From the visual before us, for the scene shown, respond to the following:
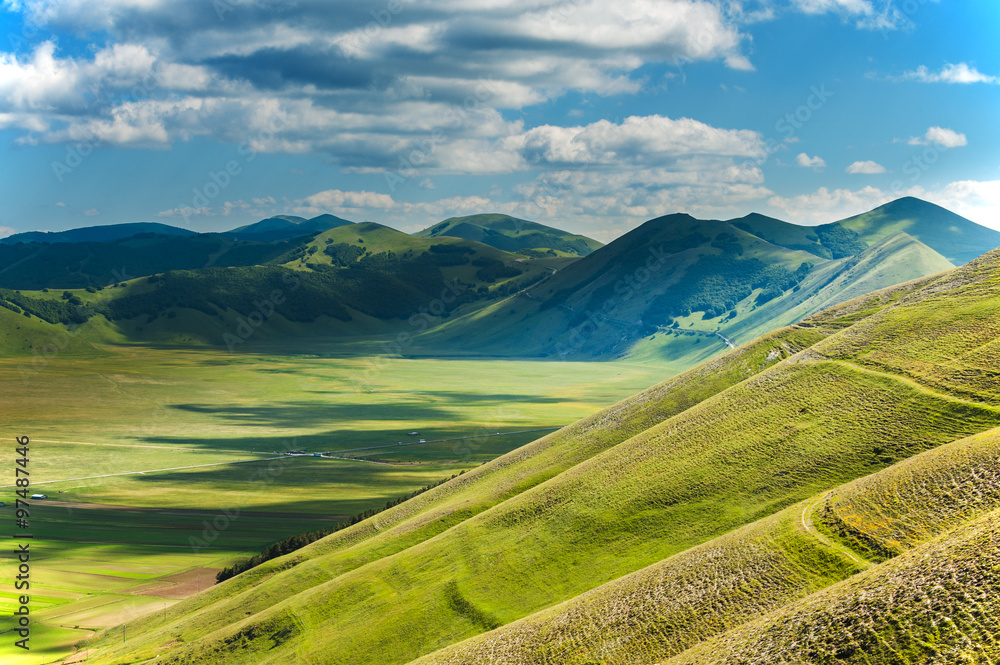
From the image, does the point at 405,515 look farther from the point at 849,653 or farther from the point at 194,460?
the point at 194,460

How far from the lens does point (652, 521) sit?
65.2 m

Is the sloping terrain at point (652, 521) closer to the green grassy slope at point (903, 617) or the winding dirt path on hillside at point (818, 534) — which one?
the winding dirt path on hillside at point (818, 534)

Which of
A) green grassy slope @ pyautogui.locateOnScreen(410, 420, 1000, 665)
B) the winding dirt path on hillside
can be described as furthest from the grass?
green grassy slope @ pyautogui.locateOnScreen(410, 420, 1000, 665)

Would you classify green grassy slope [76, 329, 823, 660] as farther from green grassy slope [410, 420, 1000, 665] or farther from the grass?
green grassy slope [410, 420, 1000, 665]

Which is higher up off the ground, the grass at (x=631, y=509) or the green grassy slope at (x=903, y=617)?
the grass at (x=631, y=509)

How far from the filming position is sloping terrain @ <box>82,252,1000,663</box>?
60.0 m

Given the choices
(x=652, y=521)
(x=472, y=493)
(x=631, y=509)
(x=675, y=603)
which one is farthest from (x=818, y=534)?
(x=472, y=493)

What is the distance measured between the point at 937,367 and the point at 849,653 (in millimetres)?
47623

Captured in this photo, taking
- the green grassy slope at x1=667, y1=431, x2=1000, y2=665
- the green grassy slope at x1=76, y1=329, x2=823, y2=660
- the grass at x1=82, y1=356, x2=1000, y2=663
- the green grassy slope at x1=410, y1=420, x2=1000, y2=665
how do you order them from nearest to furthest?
the green grassy slope at x1=667, y1=431, x2=1000, y2=665 < the green grassy slope at x1=410, y1=420, x2=1000, y2=665 < the grass at x1=82, y1=356, x2=1000, y2=663 < the green grassy slope at x1=76, y1=329, x2=823, y2=660

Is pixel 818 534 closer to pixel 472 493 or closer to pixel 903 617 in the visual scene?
pixel 903 617

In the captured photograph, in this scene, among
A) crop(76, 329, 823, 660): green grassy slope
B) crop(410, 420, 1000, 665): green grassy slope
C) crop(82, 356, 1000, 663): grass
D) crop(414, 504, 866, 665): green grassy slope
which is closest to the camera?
crop(414, 504, 866, 665): green grassy slope

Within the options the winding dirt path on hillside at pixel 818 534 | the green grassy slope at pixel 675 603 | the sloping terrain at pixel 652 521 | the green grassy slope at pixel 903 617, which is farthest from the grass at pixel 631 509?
the green grassy slope at pixel 903 617

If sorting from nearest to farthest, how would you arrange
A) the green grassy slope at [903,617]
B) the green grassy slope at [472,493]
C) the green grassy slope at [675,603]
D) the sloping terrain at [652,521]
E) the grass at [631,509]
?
the green grassy slope at [903,617] → the green grassy slope at [675,603] → the sloping terrain at [652,521] → the grass at [631,509] → the green grassy slope at [472,493]

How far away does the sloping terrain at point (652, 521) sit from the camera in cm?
5997
